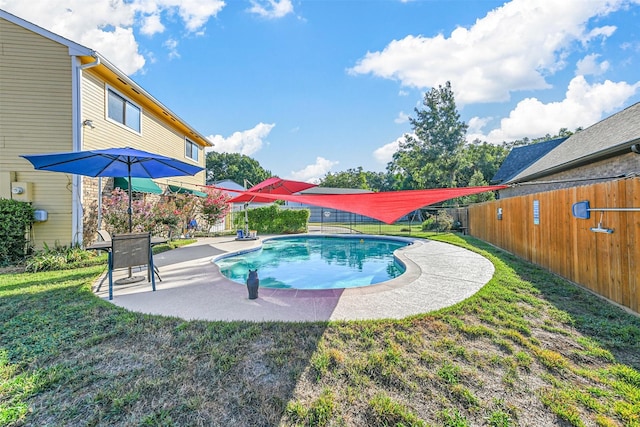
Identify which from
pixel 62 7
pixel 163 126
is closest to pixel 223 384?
pixel 62 7

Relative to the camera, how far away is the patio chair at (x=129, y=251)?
4918 millimetres

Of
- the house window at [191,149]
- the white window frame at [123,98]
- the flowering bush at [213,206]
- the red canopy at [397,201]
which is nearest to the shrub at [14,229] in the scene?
the white window frame at [123,98]

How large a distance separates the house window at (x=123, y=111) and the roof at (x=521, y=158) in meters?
24.3

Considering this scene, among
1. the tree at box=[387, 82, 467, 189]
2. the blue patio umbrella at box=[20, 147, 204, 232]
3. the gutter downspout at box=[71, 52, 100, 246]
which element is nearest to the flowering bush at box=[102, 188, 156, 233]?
the gutter downspout at box=[71, 52, 100, 246]

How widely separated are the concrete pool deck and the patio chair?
0.58m

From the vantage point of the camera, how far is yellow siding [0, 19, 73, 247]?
27.8ft

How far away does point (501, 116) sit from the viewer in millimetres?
25344

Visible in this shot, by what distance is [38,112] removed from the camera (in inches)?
336

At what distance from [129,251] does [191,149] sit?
13.7 m

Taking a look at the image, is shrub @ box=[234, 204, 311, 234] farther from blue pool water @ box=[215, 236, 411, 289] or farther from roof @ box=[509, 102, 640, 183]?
roof @ box=[509, 102, 640, 183]

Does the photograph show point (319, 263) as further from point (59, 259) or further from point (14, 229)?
point (14, 229)

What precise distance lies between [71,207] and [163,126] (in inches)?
256

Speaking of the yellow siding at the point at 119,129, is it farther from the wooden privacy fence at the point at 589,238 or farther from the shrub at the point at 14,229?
the wooden privacy fence at the point at 589,238

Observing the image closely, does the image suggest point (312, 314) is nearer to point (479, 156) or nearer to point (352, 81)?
point (352, 81)
